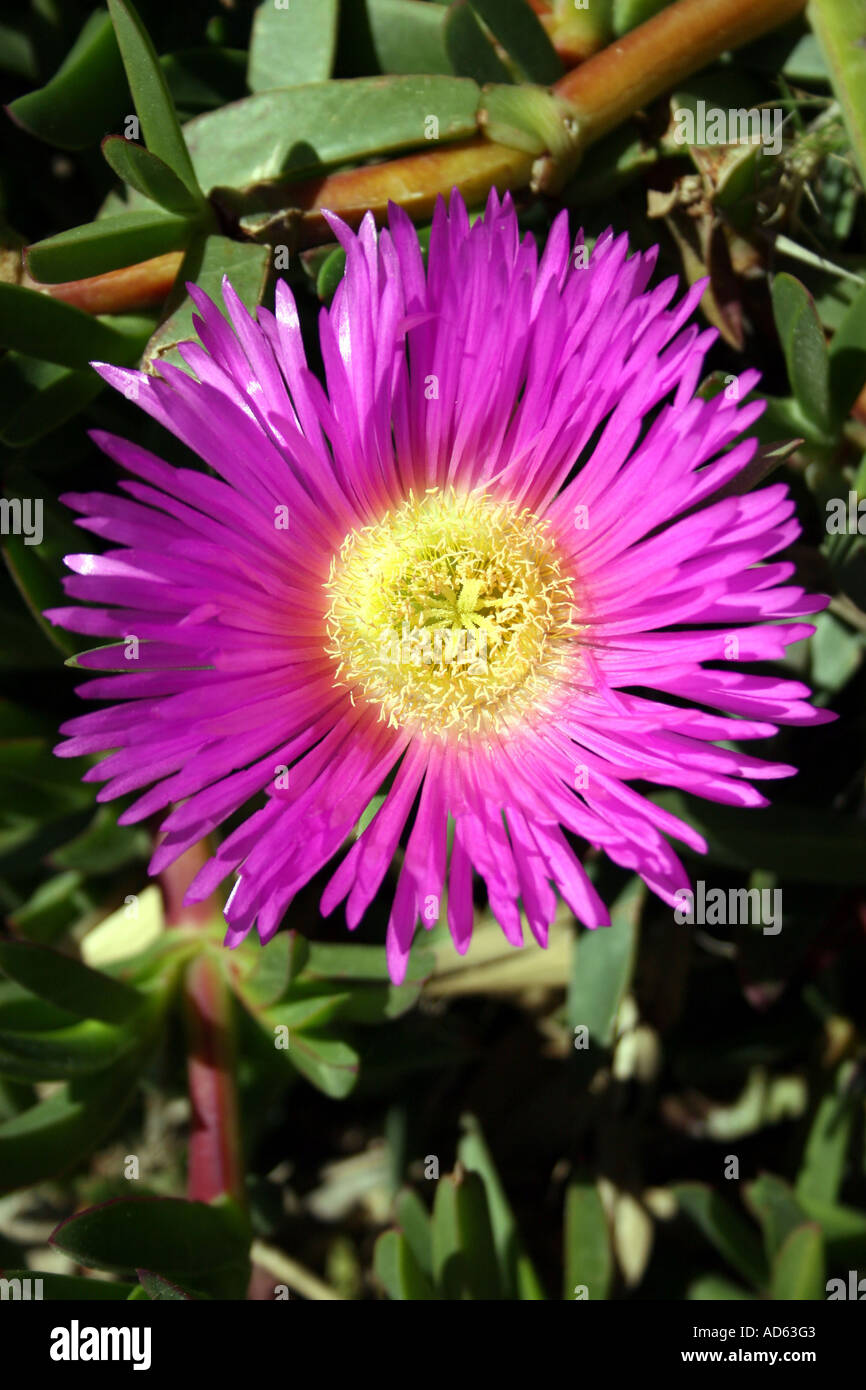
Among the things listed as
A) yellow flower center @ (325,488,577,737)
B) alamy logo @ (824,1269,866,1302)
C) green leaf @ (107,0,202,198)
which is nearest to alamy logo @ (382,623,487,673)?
yellow flower center @ (325,488,577,737)

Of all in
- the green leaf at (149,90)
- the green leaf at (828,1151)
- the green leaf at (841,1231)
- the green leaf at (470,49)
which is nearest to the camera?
the green leaf at (149,90)

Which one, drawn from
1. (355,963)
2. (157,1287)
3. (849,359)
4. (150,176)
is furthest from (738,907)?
(150,176)

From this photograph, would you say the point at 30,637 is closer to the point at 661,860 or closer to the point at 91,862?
the point at 91,862

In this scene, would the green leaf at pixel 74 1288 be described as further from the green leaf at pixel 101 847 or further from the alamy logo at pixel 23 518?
the alamy logo at pixel 23 518

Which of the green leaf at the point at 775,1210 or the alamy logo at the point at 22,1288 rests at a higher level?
the alamy logo at the point at 22,1288

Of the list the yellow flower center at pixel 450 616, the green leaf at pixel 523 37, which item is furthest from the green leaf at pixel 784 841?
the green leaf at pixel 523 37
